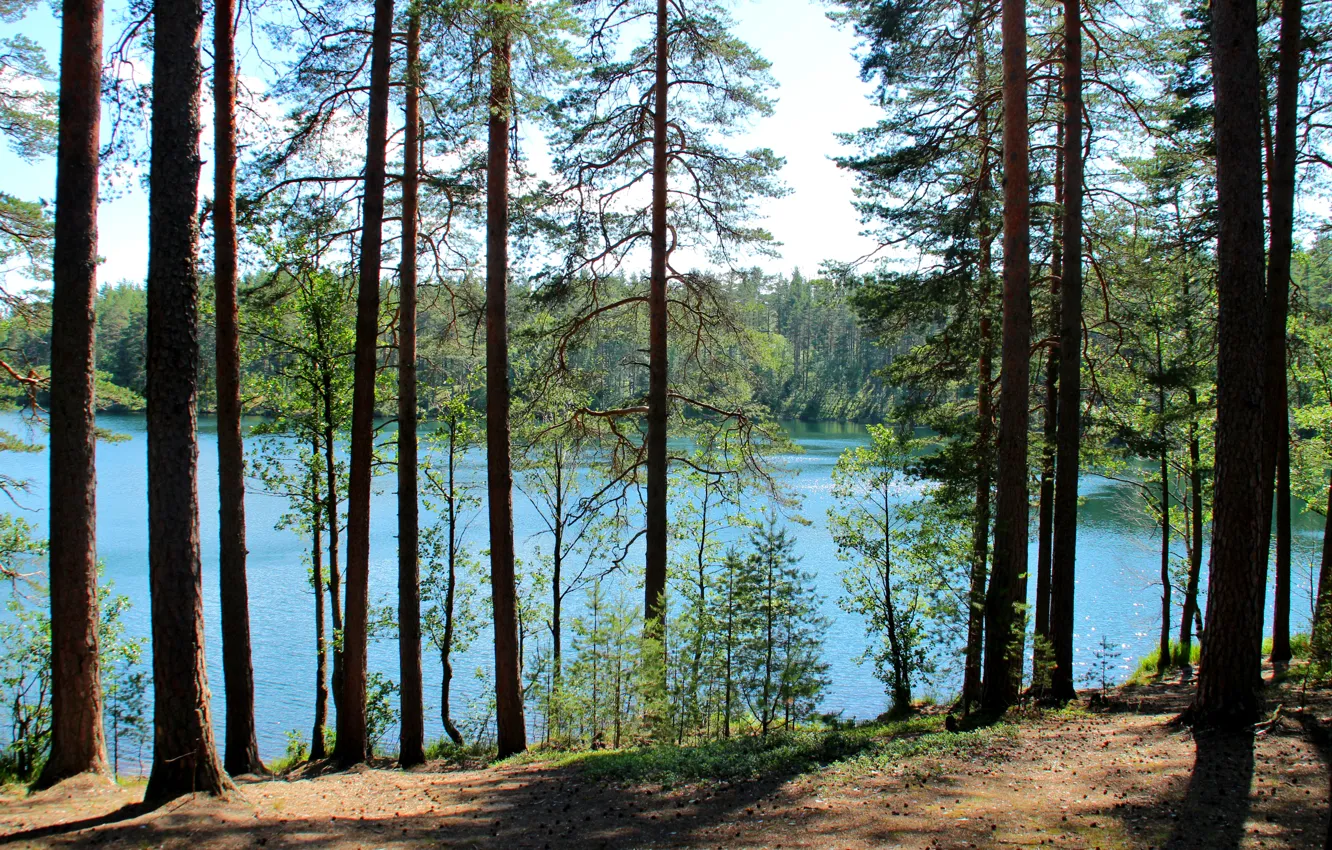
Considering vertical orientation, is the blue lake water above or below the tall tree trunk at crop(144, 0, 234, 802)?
below

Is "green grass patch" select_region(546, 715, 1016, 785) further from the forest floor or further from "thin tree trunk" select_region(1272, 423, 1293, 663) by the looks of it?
"thin tree trunk" select_region(1272, 423, 1293, 663)

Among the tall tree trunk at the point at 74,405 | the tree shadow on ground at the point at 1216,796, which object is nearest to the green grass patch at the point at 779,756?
the tree shadow on ground at the point at 1216,796

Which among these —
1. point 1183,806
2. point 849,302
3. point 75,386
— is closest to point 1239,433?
point 1183,806

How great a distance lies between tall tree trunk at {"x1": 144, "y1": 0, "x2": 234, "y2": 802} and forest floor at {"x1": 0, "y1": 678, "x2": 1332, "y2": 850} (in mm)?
351

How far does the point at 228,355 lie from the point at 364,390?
4.03ft

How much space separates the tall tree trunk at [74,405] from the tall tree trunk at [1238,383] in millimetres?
7974

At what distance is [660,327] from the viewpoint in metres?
9.61

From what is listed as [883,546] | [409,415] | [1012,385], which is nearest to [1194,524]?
[883,546]

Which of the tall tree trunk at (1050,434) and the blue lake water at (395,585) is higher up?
the tall tree trunk at (1050,434)

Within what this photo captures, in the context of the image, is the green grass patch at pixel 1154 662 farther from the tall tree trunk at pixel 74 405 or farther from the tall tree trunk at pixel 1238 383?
the tall tree trunk at pixel 74 405

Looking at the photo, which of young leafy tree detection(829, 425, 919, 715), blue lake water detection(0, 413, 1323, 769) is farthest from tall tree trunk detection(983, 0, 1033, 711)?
blue lake water detection(0, 413, 1323, 769)

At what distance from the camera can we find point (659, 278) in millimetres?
9609

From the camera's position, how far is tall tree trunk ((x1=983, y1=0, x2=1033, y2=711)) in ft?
24.7

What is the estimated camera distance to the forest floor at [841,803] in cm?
405
